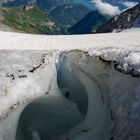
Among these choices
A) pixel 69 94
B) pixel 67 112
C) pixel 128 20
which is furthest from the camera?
pixel 128 20

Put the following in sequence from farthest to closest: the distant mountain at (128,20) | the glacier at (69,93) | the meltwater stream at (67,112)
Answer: the distant mountain at (128,20)
the meltwater stream at (67,112)
the glacier at (69,93)

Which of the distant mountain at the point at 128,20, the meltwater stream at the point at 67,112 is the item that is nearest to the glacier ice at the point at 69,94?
the meltwater stream at the point at 67,112

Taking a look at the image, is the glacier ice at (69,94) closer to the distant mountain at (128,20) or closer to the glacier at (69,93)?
the glacier at (69,93)

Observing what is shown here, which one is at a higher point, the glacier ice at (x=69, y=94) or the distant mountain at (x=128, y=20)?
the distant mountain at (x=128, y=20)

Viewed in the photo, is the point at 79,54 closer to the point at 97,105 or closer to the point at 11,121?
the point at 97,105

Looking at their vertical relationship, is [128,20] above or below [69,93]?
above

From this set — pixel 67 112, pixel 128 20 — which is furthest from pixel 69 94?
pixel 128 20

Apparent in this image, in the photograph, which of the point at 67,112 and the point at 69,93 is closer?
the point at 67,112

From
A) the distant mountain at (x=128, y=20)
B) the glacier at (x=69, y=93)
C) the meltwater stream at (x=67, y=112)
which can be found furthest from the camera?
the distant mountain at (x=128, y=20)

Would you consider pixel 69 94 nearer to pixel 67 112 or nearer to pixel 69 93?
pixel 69 93
